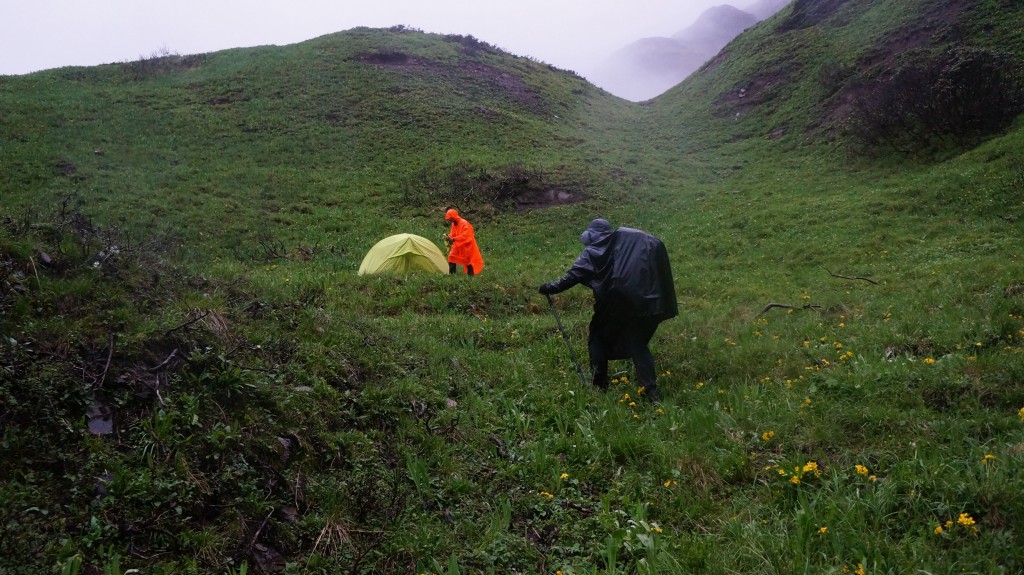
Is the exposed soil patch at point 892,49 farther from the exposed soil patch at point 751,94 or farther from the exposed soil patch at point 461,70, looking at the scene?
the exposed soil patch at point 461,70

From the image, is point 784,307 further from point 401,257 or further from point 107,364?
point 107,364

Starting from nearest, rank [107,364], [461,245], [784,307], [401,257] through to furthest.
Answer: [107,364], [784,307], [401,257], [461,245]

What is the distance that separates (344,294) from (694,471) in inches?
326

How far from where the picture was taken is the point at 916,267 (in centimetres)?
1111

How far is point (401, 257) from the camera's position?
13562mm

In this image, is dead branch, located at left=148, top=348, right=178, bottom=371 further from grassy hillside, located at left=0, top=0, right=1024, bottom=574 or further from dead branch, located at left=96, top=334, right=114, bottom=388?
dead branch, located at left=96, top=334, right=114, bottom=388

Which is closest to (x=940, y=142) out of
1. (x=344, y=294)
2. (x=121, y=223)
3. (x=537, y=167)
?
(x=537, y=167)

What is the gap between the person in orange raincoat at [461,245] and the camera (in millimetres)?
14070

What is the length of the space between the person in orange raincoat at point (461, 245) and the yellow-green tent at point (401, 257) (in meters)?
0.48

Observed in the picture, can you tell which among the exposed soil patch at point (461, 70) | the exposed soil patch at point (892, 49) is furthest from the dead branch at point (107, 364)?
the exposed soil patch at point (461, 70)

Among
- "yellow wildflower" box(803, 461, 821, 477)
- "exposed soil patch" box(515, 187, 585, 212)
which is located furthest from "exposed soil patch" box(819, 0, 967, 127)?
"yellow wildflower" box(803, 461, 821, 477)

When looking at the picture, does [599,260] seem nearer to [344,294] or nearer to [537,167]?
[344,294]

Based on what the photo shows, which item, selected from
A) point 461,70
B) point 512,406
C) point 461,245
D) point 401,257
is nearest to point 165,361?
point 512,406

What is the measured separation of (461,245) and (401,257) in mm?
1561
